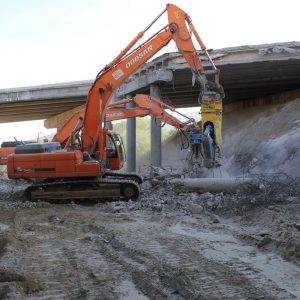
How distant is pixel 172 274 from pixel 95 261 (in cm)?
119

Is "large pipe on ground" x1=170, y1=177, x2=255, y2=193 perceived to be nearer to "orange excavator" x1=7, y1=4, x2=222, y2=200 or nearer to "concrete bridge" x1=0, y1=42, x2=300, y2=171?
"orange excavator" x1=7, y1=4, x2=222, y2=200

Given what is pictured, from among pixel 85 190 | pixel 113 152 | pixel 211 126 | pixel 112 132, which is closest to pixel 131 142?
pixel 113 152

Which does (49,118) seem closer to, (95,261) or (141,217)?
(141,217)

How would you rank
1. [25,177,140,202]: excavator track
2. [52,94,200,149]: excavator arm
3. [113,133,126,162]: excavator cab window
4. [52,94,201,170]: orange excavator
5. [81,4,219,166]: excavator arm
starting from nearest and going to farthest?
1. [25,177,140,202]: excavator track
2. [81,4,219,166]: excavator arm
3. [52,94,201,170]: orange excavator
4. [113,133,126,162]: excavator cab window
5. [52,94,200,149]: excavator arm

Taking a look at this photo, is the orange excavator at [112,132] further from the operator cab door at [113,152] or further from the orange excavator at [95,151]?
the orange excavator at [95,151]

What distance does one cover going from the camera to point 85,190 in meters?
12.4

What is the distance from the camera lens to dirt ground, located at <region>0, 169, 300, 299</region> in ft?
15.7

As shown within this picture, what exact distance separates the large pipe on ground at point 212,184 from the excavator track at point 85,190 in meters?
1.23

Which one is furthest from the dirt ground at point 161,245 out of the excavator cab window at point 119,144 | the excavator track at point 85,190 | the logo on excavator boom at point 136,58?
the logo on excavator boom at point 136,58

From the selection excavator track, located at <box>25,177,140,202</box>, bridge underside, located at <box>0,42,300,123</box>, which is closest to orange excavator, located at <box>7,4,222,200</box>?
excavator track, located at <box>25,177,140,202</box>

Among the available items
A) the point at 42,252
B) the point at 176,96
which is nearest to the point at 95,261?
the point at 42,252

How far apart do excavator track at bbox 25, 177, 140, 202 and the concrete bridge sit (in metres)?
10.1

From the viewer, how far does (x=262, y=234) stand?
7391 mm

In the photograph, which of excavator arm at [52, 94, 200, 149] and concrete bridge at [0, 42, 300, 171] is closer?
excavator arm at [52, 94, 200, 149]
